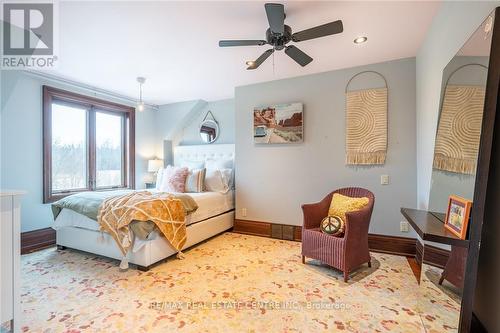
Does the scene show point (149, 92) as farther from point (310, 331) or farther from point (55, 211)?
point (310, 331)

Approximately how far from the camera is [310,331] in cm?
161

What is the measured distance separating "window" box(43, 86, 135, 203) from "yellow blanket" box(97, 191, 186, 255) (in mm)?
1668

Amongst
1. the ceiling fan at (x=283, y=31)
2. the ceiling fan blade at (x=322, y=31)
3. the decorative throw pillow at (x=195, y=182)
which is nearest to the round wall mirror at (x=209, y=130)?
the decorative throw pillow at (x=195, y=182)

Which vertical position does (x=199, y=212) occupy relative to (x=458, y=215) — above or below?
below

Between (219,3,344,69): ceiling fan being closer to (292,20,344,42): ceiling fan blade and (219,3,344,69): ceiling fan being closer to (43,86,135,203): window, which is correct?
(292,20,344,42): ceiling fan blade

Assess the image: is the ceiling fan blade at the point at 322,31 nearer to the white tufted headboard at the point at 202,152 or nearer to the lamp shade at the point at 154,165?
→ the white tufted headboard at the point at 202,152

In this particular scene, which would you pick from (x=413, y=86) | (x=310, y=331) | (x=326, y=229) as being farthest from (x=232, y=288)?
(x=413, y=86)

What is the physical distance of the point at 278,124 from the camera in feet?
11.9

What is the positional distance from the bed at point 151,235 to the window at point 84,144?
33.3 inches

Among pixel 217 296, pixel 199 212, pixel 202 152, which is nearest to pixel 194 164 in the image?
pixel 202 152

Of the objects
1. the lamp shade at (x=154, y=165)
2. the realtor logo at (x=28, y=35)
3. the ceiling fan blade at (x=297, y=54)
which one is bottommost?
the lamp shade at (x=154, y=165)

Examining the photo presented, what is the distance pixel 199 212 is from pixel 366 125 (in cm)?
255

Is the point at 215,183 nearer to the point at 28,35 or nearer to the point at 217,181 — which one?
the point at 217,181

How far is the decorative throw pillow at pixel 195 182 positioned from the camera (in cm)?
381
